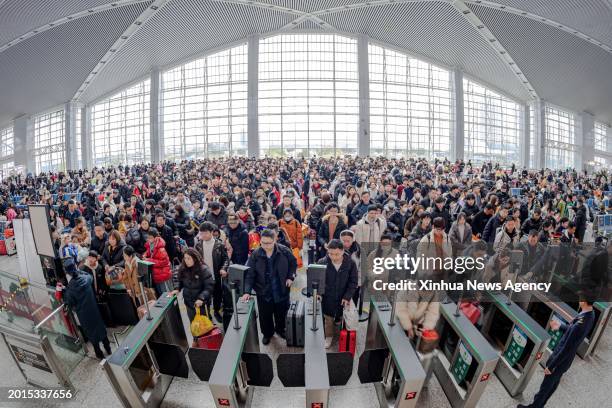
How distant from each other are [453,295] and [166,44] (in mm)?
29822

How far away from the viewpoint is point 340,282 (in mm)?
4293

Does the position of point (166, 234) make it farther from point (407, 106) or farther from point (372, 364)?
point (407, 106)

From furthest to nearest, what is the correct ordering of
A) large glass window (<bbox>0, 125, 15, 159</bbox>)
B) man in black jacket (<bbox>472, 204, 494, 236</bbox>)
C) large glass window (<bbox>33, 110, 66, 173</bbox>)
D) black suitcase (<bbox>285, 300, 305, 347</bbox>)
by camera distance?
large glass window (<bbox>33, 110, 66, 173</bbox>)
large glass window (<bbox>0, 125, 15, 159</bbox>)
man in black jacket (<bbox>472, 204, 494, 236</bbox>)
black suitcase (<bbox>285, 300, 305, 347</bbox>)

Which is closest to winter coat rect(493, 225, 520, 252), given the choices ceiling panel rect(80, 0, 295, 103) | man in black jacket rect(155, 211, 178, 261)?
man in black jacket rect(155, 211, 178, 261)

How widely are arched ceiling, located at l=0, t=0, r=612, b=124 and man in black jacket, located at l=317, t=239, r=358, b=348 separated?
68.9ft

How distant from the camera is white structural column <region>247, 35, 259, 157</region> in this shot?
29.0m

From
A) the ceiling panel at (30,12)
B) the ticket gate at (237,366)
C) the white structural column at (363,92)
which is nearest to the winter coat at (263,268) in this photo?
the ticket gate at (237,366)

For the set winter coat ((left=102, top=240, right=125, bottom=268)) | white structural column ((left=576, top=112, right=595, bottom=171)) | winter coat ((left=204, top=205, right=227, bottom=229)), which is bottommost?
winter coat ((left=102, top=240, right=125, bottom=268))

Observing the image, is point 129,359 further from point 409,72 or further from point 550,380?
point 409,72

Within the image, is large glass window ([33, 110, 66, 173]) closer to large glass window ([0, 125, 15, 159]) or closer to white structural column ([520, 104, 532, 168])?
large glass window ([0, 125, 15, 159])

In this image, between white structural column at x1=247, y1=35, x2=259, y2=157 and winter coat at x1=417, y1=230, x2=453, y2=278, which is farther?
white structural column at x1=247, y1=35, x2=259, y2=157

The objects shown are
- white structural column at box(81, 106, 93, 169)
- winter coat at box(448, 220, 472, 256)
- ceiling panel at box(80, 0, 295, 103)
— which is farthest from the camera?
white structural column at box(81, 106, 93, 169)

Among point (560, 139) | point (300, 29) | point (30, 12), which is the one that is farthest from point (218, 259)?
point (560, 139)

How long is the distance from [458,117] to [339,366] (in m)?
32.6
